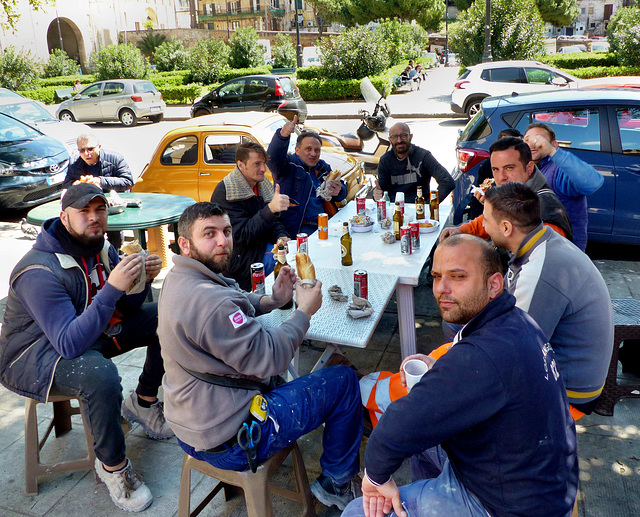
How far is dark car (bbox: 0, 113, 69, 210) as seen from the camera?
8734 millimetres

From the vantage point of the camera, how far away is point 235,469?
8.18ft

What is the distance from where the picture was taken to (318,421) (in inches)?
105

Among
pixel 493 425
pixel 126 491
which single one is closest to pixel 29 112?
pixel 126 491

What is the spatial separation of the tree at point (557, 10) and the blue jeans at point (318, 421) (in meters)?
49.6

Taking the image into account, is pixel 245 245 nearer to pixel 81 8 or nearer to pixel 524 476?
pixel 524 476

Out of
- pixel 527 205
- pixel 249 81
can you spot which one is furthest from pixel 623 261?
pixel 249 81

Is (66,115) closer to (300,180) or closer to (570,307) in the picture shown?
(300,180)

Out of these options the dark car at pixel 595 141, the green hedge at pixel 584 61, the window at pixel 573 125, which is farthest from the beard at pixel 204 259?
the green hedge at pixel 584 61

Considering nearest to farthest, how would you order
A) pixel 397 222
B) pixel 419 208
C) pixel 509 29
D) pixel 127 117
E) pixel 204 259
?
pixel 204 259
pixel 397 222
pixel 419 208
pixel 127 117
pixel 509 29

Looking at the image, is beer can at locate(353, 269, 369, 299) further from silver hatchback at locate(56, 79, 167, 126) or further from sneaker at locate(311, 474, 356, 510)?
silver hatchback at locate(56, 79, 167, 126)

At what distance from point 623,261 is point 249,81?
49.1 ft

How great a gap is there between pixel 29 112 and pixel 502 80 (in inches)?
494

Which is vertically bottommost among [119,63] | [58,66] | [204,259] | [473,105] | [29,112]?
[204,259]

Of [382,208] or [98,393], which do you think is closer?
[98,393]
